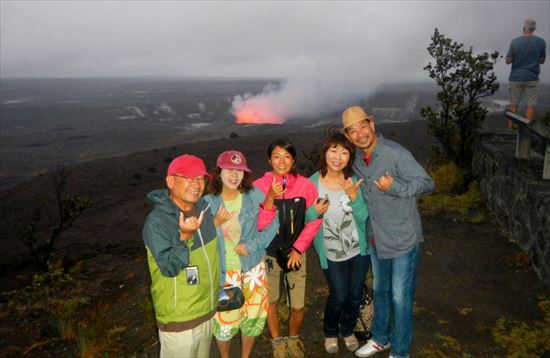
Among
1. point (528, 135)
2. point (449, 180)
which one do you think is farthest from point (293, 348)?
point (449, 180)

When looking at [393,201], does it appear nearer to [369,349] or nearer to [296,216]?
[296,216]

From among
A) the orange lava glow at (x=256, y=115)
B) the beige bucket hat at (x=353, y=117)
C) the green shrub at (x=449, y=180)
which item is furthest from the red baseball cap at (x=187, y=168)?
the orange lava glow at (x=256, y=115)

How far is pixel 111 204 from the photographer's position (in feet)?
59.5

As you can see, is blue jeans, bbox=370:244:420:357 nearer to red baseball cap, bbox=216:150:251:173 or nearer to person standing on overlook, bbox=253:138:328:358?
person standing on overlook, bbox=253:138:328:358

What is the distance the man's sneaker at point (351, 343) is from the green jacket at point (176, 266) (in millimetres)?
1718

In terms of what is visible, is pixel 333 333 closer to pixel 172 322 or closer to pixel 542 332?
pixel 172 322

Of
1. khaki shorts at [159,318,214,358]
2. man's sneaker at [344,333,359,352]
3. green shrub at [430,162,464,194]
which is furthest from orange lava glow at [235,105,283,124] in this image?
khaki shorts at [159,318,214,358]

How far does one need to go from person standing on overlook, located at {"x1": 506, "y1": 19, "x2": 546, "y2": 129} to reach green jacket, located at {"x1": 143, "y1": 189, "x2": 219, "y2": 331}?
762 cm

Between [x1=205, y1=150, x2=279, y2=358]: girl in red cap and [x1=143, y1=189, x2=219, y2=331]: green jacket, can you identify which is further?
[x1=205, y1=150, x2=279, y2=358]: girl in red cap

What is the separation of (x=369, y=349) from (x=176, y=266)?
7.58 ft

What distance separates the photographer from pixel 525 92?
25.6 ft

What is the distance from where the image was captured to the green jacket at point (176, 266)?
2465mm

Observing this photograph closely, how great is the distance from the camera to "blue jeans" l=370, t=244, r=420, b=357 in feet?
10.6

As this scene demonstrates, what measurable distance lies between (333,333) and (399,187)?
1738mm
